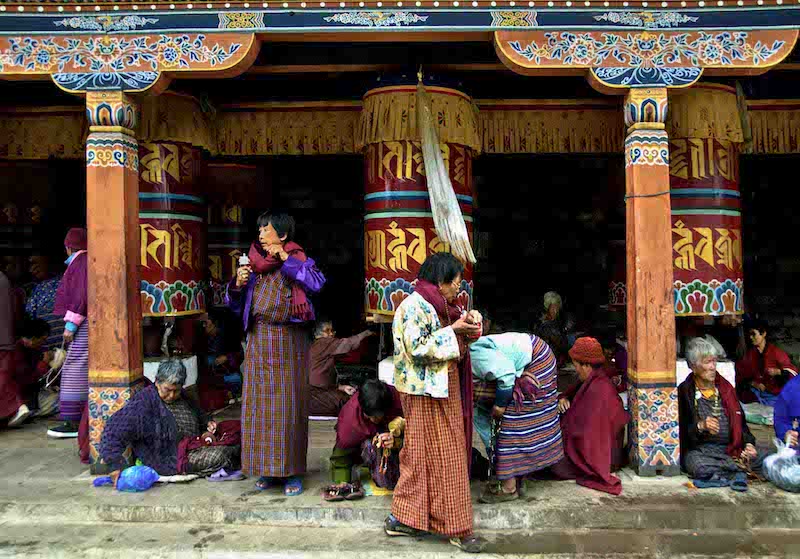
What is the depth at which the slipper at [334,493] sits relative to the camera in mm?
3871

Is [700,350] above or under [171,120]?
under

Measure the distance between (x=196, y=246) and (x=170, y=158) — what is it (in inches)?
28.1

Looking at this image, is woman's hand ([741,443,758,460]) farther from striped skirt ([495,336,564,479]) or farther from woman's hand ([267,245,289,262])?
woman's hand ([267,245,289,262])

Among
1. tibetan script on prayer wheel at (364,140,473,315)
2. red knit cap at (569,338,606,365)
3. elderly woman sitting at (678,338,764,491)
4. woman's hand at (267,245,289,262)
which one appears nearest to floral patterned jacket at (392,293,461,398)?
woman's hand at (267,245,289,262)

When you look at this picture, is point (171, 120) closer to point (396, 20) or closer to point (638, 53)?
point (396, 20)

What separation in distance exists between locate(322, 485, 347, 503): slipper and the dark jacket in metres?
2.10

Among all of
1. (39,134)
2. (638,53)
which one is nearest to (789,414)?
(638,53)

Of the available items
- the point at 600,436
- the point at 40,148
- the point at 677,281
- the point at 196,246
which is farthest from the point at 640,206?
the point at 40,148

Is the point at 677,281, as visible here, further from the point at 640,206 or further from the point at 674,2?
the point at 674,2

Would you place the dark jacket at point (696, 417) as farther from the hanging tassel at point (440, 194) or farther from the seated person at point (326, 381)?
the seated person at point (326, 381)

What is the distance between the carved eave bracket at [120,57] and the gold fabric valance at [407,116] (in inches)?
43.9

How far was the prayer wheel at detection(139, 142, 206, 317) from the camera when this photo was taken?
5219 millimetres

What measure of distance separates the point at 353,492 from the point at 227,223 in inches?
149

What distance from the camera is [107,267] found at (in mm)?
4277
